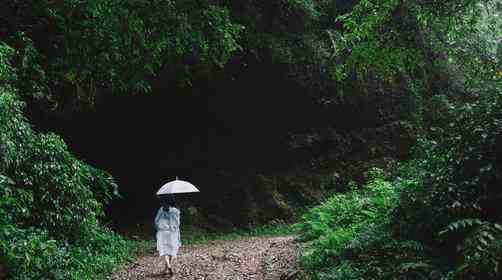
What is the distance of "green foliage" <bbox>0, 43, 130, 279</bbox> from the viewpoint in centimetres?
680

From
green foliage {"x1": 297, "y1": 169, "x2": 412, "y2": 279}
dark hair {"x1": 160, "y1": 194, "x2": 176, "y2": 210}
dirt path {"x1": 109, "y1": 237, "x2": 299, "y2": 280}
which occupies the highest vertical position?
dark hair {"x1": 160, "y1": 194, "x2": 176, "y2": 210}

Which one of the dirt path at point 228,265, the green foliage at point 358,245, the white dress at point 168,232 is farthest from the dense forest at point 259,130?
the white dress at point 168,232

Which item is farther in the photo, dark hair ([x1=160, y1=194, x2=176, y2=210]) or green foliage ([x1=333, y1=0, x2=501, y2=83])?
dark hair ([x1=160, y1=194, x2=176, y2=210])

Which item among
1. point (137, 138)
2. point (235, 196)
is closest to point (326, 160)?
point (235, 196)

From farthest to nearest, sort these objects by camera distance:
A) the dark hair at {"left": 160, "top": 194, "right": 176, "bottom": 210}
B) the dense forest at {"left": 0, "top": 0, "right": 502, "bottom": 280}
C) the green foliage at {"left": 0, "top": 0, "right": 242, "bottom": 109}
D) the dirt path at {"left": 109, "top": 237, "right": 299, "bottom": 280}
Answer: the dark hair at {"left": 160, "top": 194, "right": 176, "bottom": 210} < the green foliage at {"left": 0, "top": 0, "right": 242, "bottom": 109} < the dirt path at {"left": 109, "top": 237, "right": 299, "bottom": 280} < the dense forest at {"left": 0, "top": 0, "right": 502, "bottom": 280}

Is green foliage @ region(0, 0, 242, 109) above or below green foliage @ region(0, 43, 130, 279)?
above

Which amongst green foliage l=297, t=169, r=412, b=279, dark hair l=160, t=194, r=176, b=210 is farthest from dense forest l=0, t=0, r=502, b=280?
dark hair l=160, t=194, r=176, b=210

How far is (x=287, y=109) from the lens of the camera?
65.9ft

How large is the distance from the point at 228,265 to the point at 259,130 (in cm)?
1063

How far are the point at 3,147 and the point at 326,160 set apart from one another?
1490 cm

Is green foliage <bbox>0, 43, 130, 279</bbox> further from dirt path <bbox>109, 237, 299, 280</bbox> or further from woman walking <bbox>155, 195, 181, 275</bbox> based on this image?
woman walking <bbox>155, 195, 181, 275</bbox>

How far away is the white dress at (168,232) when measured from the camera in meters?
9.88

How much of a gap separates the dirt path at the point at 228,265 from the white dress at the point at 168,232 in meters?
0.48

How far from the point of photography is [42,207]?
914 centimetres
